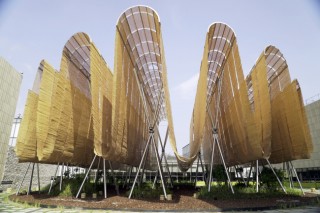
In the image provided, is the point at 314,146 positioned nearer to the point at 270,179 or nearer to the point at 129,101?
the point at 270,179

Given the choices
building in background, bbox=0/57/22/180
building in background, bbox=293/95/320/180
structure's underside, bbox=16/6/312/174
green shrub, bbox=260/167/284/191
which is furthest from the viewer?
building in background, bbox=293/95/320/180

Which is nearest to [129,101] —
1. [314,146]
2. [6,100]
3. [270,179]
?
[270,179]

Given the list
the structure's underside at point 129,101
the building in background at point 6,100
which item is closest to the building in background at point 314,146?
the structure's underside at point 129,101

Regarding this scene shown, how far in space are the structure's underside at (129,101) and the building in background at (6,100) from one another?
1569 centimetres

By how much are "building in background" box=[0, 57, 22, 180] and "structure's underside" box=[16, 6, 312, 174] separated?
51.5 ft

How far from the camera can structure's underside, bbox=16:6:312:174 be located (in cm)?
1705

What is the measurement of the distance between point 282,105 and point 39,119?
2077cm

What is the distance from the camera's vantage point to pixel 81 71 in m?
23.0

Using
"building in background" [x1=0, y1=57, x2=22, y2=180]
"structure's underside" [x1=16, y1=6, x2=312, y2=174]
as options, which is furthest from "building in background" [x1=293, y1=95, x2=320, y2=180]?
"building in background" [x1=0, y1=57, x2=22, y2=180]

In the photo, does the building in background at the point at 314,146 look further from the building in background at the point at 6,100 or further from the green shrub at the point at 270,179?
the building in background at the point at 6,100

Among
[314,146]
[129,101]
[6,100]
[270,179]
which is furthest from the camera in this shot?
[314,146]

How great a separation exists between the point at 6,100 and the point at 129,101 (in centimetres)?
2429

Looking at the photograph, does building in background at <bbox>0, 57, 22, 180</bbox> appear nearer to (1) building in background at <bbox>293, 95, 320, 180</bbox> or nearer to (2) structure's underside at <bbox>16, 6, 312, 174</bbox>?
(2) structure's underside at <bbox>16, 6, 312, 174</bbox>

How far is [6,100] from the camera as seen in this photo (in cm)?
3603
